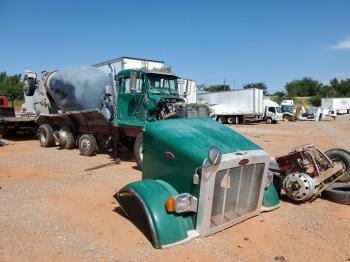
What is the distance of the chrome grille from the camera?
15.5ft

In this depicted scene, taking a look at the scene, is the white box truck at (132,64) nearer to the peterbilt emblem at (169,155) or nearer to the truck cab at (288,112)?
the peterbilt emblem at (169,155)

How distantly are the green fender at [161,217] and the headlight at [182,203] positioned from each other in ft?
0.38

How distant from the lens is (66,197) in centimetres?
707

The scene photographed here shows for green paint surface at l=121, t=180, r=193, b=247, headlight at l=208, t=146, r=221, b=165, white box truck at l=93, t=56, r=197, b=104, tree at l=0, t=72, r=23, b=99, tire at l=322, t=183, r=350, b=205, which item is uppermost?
tree at l=0, t=72, r=23, b=99

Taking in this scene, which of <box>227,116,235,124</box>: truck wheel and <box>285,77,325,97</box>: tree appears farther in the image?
<box>285,77,325,97</box>: tree

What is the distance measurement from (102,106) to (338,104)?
63140mm

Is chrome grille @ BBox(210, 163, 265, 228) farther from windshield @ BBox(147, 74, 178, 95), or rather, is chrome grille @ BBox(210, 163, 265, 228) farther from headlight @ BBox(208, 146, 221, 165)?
windshield @ BBox(147, 74, 178, 95)

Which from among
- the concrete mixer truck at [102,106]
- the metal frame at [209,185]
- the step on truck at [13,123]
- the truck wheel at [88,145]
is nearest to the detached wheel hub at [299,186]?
the metal frame at [209,185]

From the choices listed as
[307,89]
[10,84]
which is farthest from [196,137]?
[307,89]

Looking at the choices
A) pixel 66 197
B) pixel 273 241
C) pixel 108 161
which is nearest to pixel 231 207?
pixel 273 241

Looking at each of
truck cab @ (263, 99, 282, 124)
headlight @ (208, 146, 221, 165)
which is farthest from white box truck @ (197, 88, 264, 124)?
headlight @ (208, 146, 221, 165)

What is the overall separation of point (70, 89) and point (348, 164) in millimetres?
9900

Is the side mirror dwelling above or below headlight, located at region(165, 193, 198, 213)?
above

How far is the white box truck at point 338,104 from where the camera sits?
65688 millimetres
